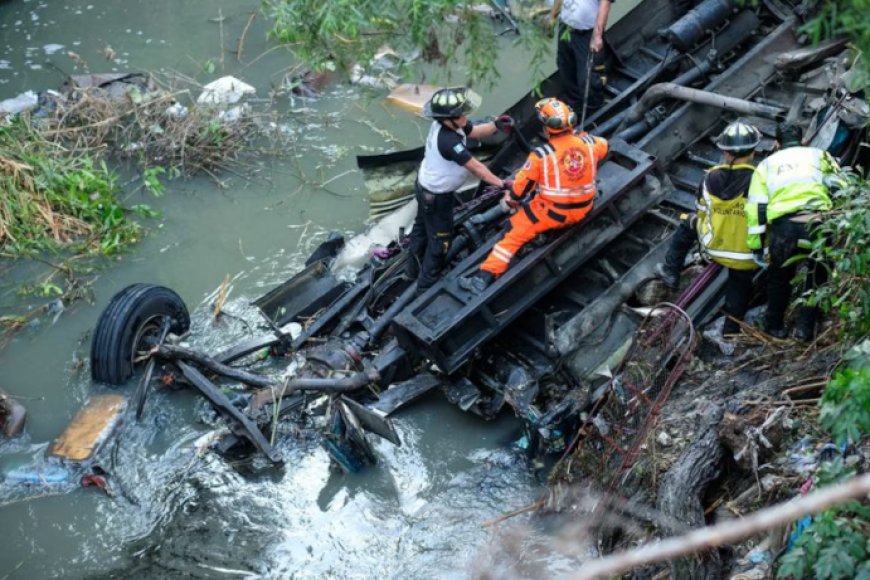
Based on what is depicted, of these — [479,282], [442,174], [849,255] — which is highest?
[849,255]

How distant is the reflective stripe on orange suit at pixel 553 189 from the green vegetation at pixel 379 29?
1.49 meters

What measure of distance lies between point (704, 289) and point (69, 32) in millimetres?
11031

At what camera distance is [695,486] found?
502 centimetres

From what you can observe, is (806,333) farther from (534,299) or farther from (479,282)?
(479,282)

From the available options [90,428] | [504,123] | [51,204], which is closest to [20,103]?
[51,204]

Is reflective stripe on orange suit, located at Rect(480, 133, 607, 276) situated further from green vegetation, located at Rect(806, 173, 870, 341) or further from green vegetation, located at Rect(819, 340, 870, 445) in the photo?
green vegetation, located at Rect(819, 340, 870, 445)

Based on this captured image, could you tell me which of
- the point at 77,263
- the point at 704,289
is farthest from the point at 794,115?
the point at 77,263

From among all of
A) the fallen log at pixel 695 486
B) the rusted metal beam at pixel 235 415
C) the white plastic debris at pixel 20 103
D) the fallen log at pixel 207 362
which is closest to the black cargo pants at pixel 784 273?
the fallen log at pixel 695 486

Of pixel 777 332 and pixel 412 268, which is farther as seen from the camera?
pixel 412 268

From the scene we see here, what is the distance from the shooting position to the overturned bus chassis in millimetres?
6816

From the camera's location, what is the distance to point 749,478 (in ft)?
16.7

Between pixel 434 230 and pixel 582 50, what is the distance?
236 centimetres

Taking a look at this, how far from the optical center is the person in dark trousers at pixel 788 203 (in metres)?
5.41

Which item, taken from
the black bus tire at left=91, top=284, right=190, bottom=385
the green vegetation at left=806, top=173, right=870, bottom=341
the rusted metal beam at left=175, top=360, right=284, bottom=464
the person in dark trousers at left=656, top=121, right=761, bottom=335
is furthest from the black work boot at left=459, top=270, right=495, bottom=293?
the black bus tire at left=91, top=284, right=190, bottom=385
